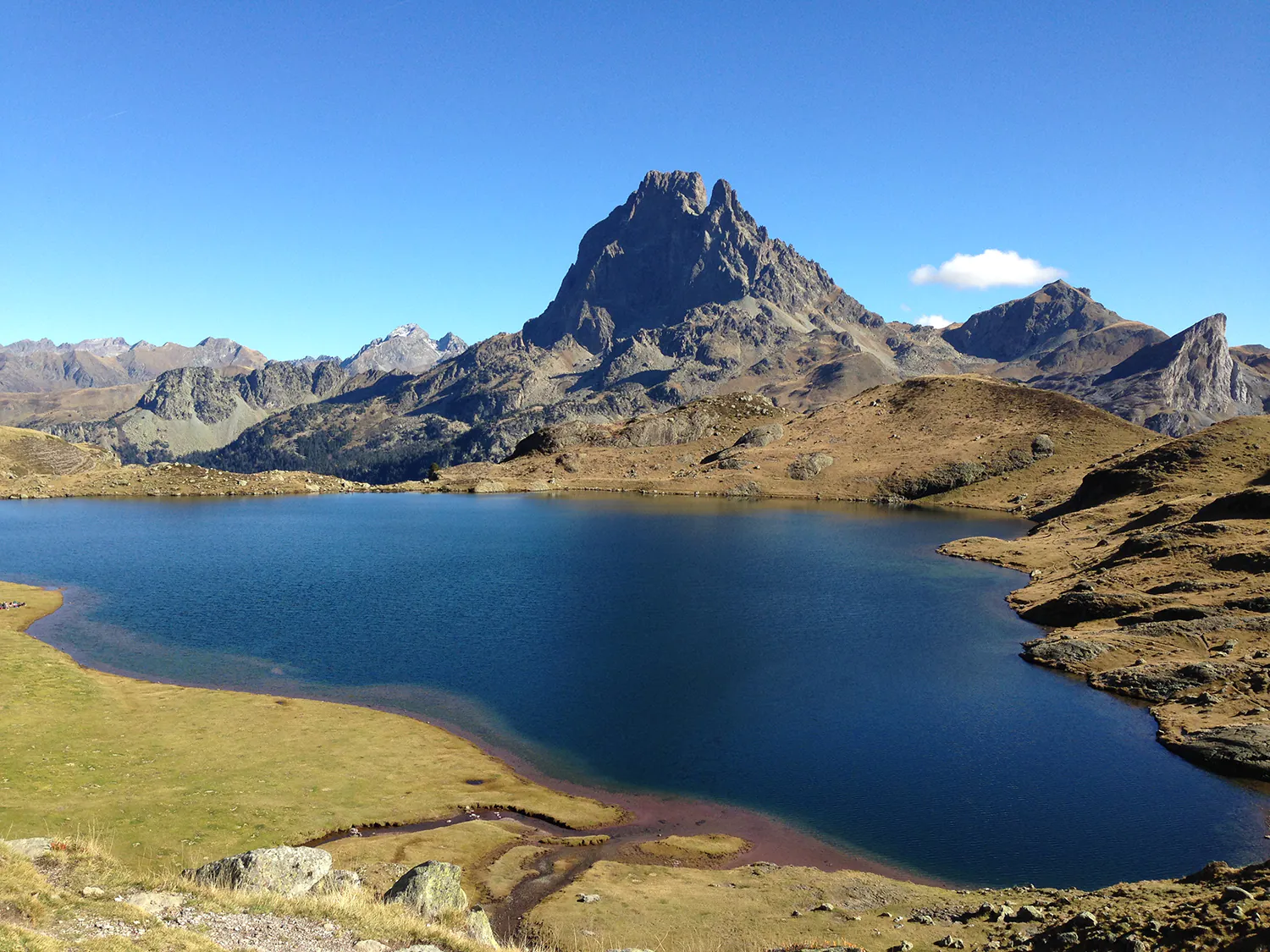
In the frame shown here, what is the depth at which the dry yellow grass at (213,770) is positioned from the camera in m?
33.1

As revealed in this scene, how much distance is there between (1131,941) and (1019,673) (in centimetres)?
4302

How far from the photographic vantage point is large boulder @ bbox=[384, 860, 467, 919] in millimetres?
25219

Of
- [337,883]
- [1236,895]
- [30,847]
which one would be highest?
[1236,895]

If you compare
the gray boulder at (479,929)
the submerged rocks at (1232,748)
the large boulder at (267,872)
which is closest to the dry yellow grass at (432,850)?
the large boulder at (267,872)

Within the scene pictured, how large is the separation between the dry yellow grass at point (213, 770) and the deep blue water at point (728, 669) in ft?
15.0

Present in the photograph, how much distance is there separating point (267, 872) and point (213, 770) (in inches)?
710

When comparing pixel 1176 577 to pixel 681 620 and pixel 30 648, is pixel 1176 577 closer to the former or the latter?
pixel 681 620

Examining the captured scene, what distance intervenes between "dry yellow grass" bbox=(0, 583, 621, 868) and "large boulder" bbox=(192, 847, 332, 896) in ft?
13.4

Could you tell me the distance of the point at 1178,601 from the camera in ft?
217

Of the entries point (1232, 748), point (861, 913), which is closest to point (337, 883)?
point (861, 913)

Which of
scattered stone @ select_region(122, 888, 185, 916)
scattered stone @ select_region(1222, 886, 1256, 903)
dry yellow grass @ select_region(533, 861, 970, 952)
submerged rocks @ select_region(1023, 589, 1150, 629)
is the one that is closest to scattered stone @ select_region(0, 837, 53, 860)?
scattered stone @ select_region(122, 888, 185, 916)

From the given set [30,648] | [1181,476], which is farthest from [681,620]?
[1181,476]

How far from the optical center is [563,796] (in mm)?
39906

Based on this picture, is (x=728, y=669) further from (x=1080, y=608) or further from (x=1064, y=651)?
(x=1080, y=608)
